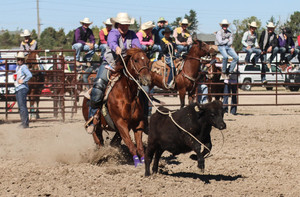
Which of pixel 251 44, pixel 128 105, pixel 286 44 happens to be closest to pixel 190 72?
pixel 251 44

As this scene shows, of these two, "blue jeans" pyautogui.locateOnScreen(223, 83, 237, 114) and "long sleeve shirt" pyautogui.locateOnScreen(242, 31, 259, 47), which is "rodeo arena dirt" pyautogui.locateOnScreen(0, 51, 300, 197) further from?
"long sleeve shirt" pyautogui.locateOnScreen(242, 31, 259, 47)

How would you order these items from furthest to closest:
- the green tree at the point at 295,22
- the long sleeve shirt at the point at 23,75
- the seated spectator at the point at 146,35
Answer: the green tree at the point at 295,22
the seated spectator at the point at 146,35
the long sleeve shirt at the point at 23,75

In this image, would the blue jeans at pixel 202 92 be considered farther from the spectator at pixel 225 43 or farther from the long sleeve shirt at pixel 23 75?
the long sleeve shirt at pixel 23 75

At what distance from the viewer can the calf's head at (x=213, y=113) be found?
6055 millimetres

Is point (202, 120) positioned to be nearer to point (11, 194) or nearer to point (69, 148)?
point (11, 194)

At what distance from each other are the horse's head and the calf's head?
947 millimetres

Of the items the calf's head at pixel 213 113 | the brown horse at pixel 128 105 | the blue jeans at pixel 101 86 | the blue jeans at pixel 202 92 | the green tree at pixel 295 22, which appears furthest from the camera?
the green tree at pixel 295 22

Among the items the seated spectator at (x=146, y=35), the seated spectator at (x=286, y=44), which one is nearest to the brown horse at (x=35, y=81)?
the seated spectator at (x=146, y=35)

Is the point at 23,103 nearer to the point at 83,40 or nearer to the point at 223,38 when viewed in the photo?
the point at 83,40

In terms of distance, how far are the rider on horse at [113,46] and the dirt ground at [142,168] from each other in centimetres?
99

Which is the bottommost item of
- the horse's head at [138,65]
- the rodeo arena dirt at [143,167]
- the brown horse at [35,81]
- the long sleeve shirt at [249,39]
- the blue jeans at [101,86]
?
the rodeo arena dirt at [143,167]

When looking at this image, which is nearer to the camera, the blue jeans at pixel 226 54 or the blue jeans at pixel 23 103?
the blue jeans at pixel 23 103

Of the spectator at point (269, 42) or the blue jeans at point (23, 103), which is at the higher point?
the spectator at point (269, 42)

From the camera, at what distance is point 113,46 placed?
24.7 feet
